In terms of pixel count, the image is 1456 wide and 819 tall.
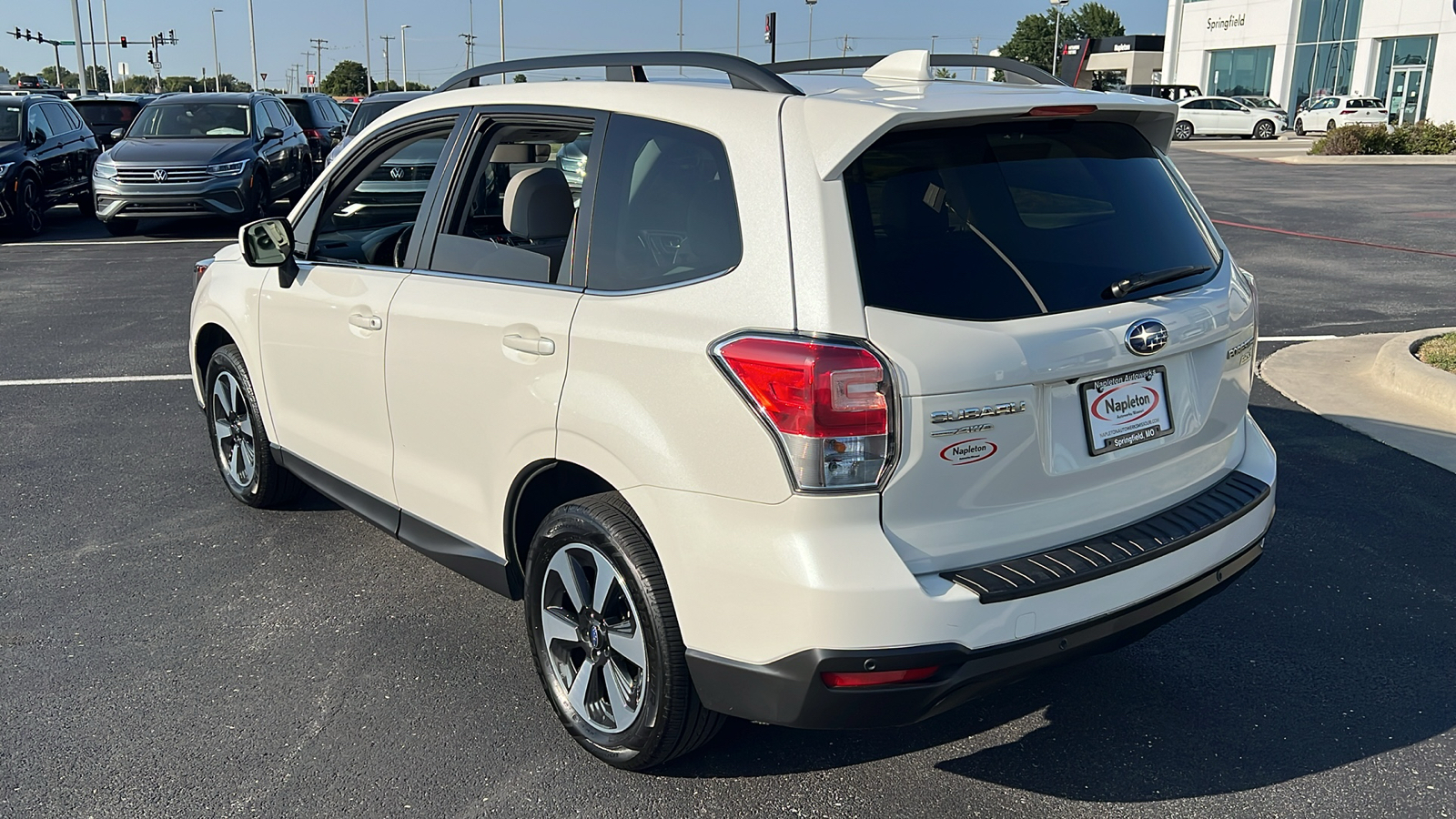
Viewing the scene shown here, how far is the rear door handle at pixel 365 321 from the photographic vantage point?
3736mm

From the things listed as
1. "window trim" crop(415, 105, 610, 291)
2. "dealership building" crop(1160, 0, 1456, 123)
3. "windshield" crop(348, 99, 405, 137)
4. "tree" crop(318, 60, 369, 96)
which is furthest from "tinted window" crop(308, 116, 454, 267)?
"tree" crop(318, 60, 369, 96)

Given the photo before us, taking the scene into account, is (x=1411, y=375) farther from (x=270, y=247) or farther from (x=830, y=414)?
(x=270, y=247)

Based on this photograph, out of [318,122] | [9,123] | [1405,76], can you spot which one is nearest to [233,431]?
[9,123]

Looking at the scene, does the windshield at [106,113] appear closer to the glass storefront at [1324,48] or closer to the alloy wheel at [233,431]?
the alloy wheel at [233,431]

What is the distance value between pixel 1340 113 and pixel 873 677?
48.8 meters

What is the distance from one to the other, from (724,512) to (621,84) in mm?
1250

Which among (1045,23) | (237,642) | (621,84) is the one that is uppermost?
(1045,23)

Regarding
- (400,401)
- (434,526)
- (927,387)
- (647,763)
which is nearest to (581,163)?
(400,401)

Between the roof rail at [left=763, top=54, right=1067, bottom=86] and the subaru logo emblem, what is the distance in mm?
932

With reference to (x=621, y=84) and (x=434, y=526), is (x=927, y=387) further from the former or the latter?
(x=434, y=526)

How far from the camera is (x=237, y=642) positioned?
3.88 m

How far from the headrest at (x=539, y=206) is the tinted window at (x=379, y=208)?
450mm

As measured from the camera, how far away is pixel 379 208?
497cm

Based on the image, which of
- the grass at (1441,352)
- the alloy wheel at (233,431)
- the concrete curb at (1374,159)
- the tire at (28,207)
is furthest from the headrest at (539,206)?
the concrete curb at (1374,159)
